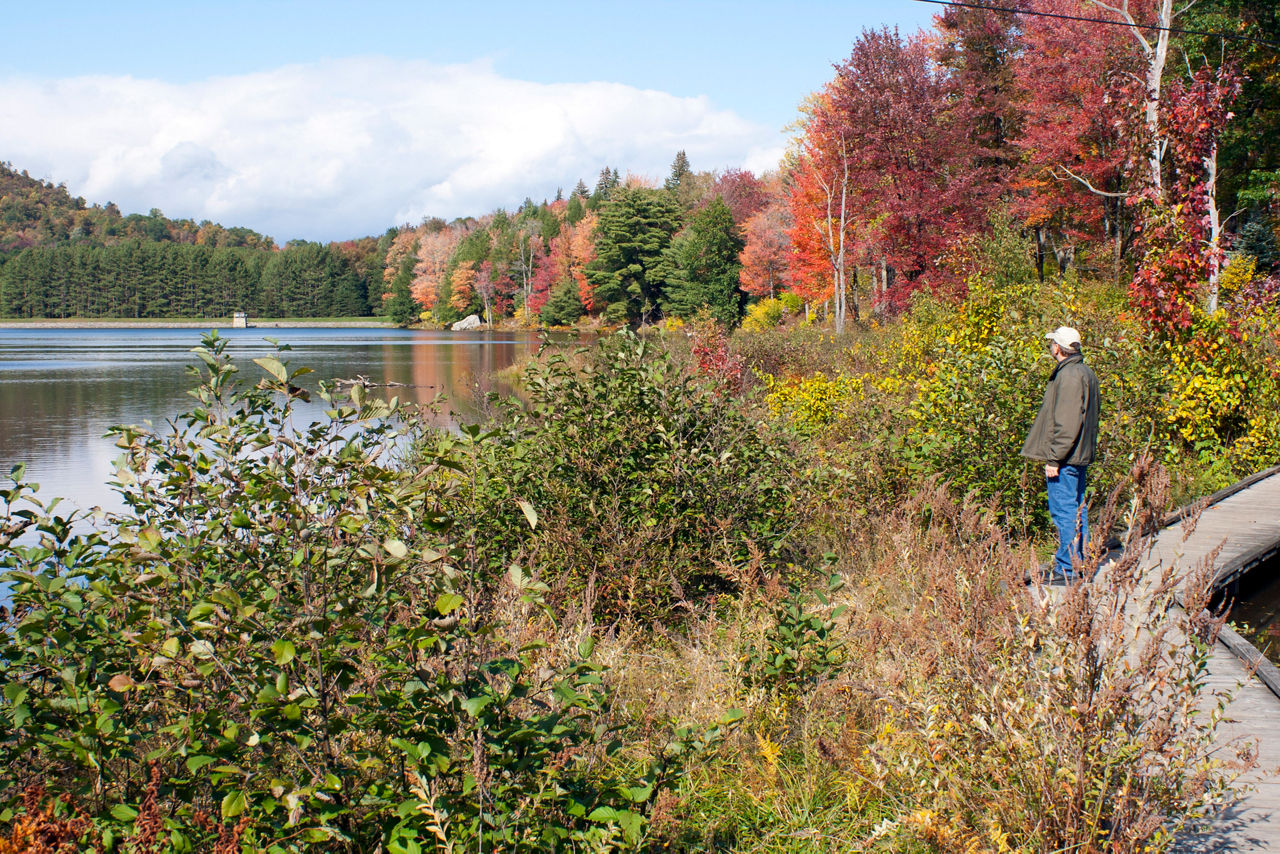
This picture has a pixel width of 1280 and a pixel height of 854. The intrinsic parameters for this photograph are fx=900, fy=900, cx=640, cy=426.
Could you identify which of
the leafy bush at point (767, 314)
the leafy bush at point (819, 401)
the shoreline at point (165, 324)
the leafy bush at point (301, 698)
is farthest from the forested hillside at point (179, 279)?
the leafy bush at point (301, 698)

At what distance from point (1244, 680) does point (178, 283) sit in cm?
11000

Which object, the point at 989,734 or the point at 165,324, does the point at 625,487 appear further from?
the point at 165,324

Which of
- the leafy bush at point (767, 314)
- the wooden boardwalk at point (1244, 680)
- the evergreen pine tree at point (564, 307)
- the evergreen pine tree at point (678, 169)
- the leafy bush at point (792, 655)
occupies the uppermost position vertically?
the evergreen pine tree at point (678, 169)

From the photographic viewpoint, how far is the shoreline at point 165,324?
8844cm

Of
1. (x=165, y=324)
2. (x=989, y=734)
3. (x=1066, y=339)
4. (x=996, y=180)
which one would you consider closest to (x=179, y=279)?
(x=165, y=324)

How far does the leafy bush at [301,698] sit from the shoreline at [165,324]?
88.7m

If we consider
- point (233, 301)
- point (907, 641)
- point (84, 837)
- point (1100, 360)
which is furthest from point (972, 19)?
point (233, 301)

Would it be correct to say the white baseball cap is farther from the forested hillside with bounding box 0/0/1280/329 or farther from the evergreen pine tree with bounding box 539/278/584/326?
the evergreen pine tree with bounding box 539/278/584/326

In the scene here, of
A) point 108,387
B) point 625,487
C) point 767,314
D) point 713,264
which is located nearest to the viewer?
point 625,487

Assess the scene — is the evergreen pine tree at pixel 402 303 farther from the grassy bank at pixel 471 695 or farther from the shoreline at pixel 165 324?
the grassy bank at pixel 471 695

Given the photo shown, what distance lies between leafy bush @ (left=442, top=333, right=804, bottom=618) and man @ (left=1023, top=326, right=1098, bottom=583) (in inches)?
73.4

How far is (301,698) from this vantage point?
231 centimetres

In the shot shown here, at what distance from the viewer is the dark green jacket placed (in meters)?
5.97

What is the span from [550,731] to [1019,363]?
6388 mm
